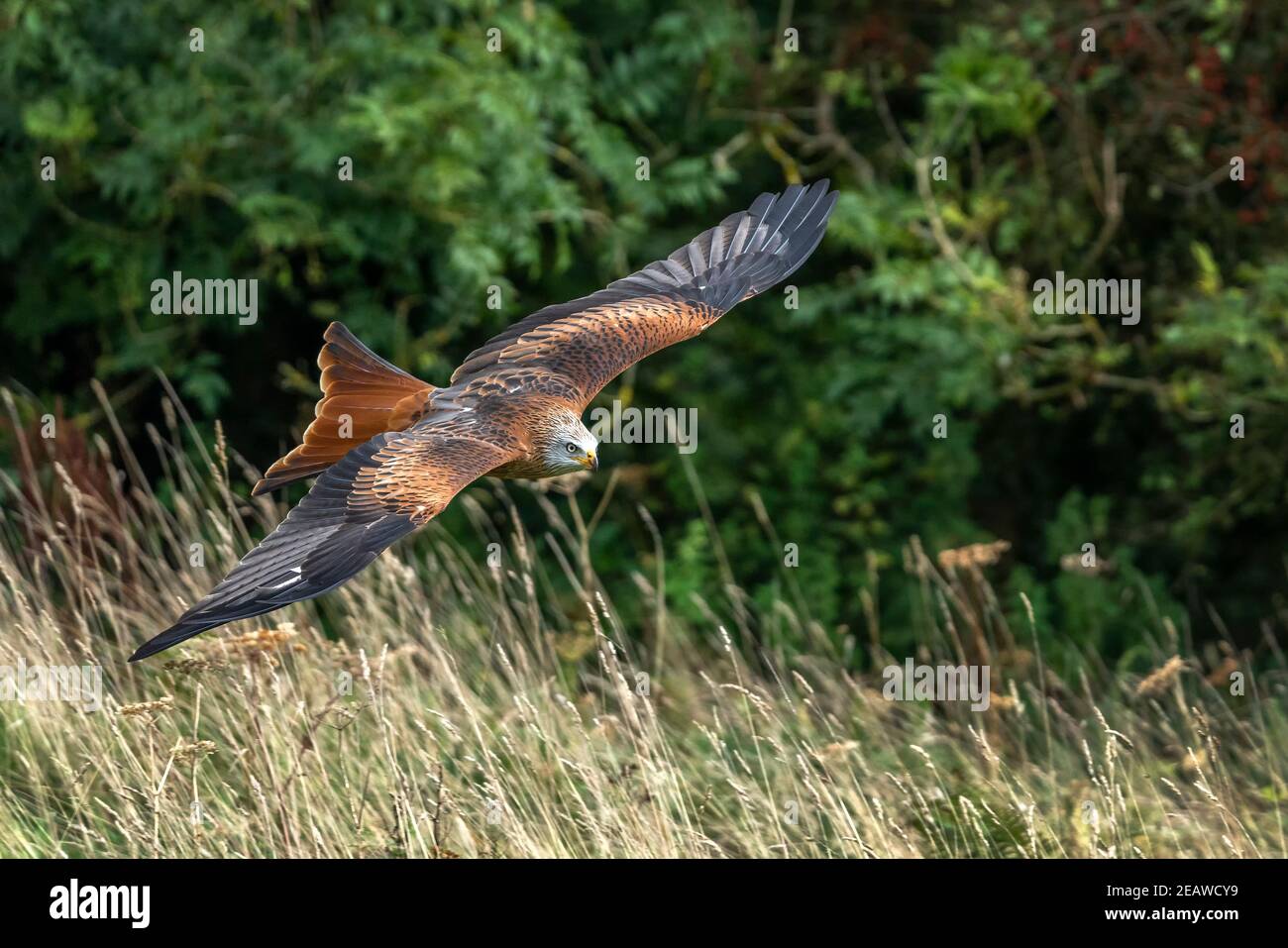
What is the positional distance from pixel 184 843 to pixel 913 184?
20.0ft

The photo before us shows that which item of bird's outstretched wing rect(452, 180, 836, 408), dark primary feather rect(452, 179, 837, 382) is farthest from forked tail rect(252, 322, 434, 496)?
dark primary feather rect(452, 179, 837, 382)

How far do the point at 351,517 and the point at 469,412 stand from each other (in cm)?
79

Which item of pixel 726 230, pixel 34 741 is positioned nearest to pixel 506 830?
pixel 34 741

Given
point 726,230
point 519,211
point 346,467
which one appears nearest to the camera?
point 346,467

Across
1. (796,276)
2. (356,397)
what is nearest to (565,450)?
(356,397)

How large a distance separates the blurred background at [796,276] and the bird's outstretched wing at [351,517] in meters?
2.55

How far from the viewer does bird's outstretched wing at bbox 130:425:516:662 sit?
3652 millimetres

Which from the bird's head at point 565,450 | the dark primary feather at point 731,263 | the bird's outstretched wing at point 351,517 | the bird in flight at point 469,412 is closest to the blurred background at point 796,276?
the dark primary feather at point 731,263

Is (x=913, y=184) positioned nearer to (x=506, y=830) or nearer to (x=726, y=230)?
(x=726, y=230)

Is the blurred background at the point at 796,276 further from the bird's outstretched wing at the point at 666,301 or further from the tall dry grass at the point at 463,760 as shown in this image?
the tall dry grass at the point at 463,760

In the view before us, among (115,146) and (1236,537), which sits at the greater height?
(115,146)

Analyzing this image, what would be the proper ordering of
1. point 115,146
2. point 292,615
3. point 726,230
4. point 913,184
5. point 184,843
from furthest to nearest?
point 913,184 < point 115,146 < point 726,230 < point 292,615 < point 184,843

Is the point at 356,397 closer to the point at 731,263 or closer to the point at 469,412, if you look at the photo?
the point at 469,412

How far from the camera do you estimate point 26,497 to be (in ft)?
20.8
